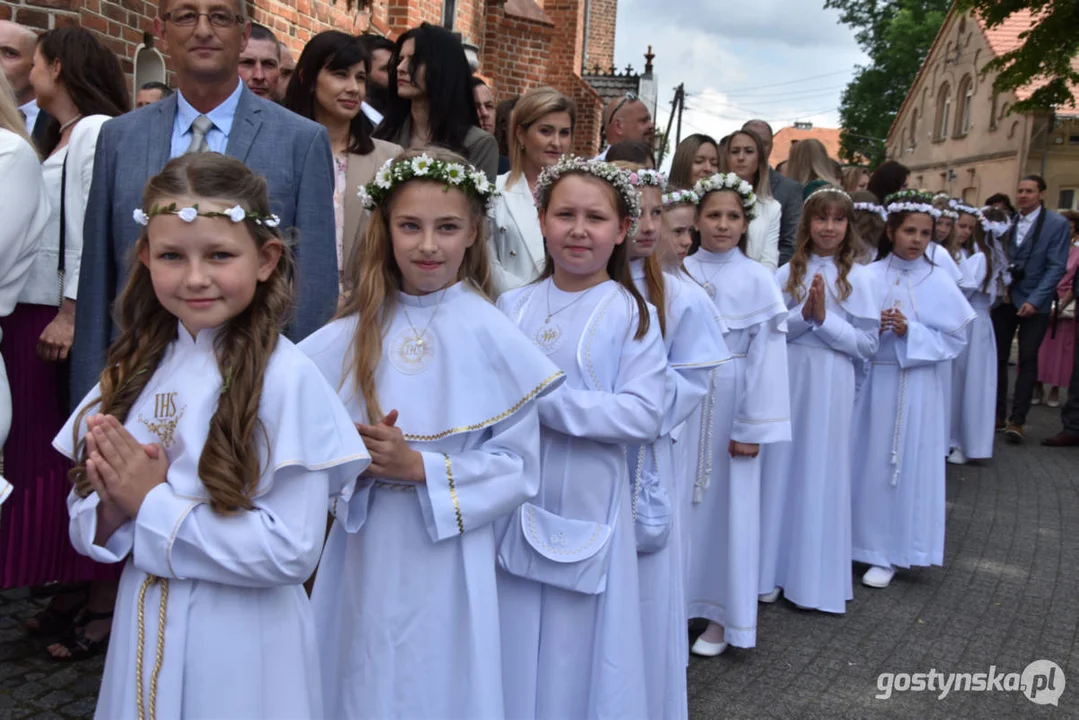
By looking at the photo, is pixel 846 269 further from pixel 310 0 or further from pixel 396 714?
pixel 310 0

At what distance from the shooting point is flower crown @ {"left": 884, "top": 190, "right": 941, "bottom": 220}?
609cm

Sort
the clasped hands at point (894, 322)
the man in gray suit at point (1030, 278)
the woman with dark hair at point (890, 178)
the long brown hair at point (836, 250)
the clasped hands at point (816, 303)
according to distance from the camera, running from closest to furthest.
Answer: the clasped hands at point (816, 303) < the long brown hair at point (836, 250) < the clasped hands at point (894, 322) < the woman with dark hair at point (890, 178) < the man in gray suit at point (1030, 278)

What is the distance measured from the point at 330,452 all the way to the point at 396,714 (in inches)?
35.0

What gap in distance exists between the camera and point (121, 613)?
220 centimetres

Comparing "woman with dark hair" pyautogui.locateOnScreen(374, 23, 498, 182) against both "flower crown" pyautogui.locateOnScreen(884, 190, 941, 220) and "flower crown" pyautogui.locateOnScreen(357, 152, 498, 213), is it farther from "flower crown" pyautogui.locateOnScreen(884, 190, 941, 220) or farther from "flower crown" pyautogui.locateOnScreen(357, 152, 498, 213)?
"flower crown" pyautogui.locateOnScreen(884, 190, 941, 220)

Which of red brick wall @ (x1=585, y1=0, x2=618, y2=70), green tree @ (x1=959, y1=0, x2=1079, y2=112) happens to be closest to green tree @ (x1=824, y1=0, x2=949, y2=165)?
red brick wall @ (x1=585, y1=0, x2=618, y2=70)

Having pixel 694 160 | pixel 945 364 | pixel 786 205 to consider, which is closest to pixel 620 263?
pixel 694 160

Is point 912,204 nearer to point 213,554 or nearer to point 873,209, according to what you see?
point 873,209

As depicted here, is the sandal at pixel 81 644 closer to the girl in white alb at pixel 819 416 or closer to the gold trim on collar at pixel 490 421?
the gold trim on collar at pixel 490 421

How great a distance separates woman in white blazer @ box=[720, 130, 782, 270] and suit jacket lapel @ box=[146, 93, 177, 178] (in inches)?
151

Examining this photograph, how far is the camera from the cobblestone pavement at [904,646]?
3973 mm

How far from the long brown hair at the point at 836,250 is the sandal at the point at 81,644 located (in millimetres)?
3904

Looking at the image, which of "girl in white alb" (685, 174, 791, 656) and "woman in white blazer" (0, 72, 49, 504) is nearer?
"woman in white blazer" (0, 72, 49, 504)

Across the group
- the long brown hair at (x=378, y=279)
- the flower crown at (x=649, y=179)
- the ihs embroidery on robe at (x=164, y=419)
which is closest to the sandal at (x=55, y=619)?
the long brown hair at (x=378, y=279)
